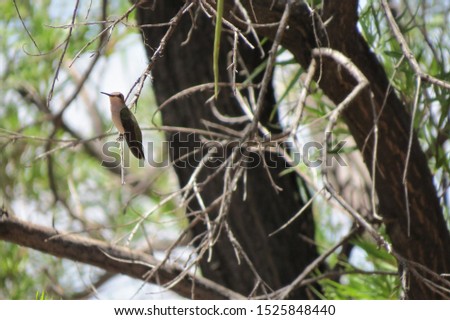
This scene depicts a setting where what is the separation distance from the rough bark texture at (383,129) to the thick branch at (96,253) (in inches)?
11.3

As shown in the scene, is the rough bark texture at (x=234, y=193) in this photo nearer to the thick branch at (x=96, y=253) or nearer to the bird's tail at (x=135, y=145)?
the thick branch at (x=96, y=253)

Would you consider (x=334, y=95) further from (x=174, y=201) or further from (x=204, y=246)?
(x=174, y=201)

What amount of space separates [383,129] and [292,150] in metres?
0.49

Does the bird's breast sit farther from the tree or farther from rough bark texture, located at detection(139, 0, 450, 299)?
rough bark texture, located at detection(139, 0, 450, 299)

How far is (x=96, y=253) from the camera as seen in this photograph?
52.4 inches

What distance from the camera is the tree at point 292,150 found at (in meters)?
1.03

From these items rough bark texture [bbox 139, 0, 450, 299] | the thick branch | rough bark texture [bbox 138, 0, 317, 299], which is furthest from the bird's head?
rough bark texture [bbox 138, 0, 317, 299]

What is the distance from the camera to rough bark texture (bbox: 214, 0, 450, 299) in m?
1.10

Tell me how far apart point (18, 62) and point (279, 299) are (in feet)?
3.96

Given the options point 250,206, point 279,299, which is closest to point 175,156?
point 250,206

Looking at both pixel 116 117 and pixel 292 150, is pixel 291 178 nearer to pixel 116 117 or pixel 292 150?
pixel 292 150

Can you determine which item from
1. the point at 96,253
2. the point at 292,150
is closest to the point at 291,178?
the point at 292,150

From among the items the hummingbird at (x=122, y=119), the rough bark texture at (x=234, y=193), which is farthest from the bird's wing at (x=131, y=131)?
the rough bark texture at (x=234, y=193)
